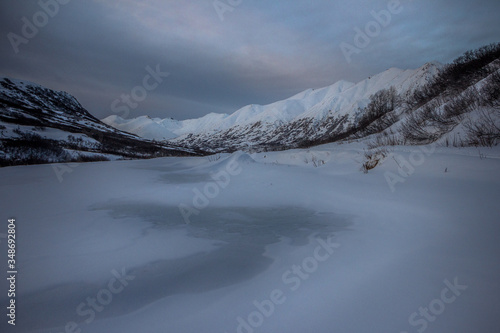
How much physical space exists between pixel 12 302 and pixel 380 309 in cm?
229

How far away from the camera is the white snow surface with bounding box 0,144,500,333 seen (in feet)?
4.19

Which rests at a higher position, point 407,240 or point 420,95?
point 420,95

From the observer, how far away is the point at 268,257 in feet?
6.43

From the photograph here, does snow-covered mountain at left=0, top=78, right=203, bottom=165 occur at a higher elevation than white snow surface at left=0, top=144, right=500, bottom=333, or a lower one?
higher

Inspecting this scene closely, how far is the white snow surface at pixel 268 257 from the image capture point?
128 centimetres

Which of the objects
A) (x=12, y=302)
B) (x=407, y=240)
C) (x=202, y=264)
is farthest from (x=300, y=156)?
(x=12, y=302)

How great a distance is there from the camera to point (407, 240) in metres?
2.06

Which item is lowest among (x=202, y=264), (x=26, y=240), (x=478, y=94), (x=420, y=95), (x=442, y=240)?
(x=442, y=240)

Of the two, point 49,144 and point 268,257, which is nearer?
point 268,257

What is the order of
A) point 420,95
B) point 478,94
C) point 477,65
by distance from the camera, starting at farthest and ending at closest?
point 420,95, point 477,65, point 478,94

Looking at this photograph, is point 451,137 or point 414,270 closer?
point 414,270

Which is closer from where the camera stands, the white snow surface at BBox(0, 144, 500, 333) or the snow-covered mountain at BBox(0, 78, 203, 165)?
the white snow surface at BBox(0, 144, 500, 333)

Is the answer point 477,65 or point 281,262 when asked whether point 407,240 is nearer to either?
point 281,262

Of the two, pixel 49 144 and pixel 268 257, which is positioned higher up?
pixel 49 144
